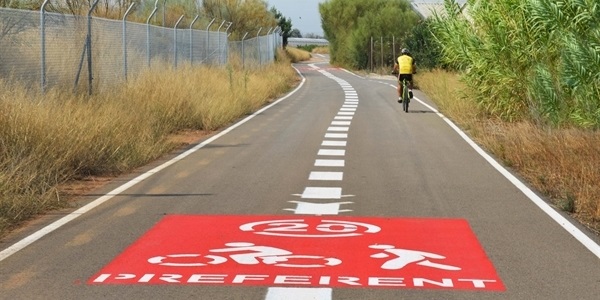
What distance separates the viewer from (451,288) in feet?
25.2

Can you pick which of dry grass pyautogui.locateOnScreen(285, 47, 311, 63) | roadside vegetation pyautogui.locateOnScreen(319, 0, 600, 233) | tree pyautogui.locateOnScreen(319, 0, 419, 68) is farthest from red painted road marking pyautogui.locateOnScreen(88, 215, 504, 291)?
dry grass pyautogui.locateOnScreen(285, 47, 311, 63)

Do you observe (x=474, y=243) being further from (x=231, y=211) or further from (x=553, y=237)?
(x=231, y=211)

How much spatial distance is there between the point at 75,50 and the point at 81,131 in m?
7.13

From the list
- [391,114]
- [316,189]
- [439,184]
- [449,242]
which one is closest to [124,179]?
[316,189]

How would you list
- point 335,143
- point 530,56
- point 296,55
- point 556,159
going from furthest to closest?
point 296,55 < point 530,56 < point 335,143 < point 556,159

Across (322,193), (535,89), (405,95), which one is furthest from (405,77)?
(322,193)

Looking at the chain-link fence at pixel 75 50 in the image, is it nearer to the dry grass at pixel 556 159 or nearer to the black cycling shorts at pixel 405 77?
the black cycling shorts at pixel 405 77

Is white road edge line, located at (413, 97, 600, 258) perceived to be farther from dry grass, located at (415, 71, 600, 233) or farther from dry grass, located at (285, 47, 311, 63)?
dry grass, located at (285, 47, 311, 63)

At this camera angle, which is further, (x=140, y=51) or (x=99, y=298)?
(x=140, y=51)

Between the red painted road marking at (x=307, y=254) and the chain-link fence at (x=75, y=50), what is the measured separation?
7.84m

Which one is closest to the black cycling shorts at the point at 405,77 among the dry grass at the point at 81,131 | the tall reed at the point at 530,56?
the tall reed at the point at 530,56

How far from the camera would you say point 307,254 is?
29.4ft

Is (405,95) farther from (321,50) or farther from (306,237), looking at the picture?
(321,50)

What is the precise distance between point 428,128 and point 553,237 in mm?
13096
